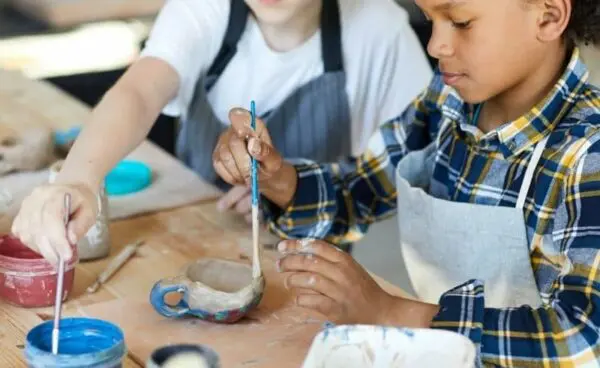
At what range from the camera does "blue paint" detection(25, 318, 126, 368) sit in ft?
3.28

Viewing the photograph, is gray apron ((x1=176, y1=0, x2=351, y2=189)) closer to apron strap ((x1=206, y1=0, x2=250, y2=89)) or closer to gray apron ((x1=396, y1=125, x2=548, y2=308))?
apron strap ((x1=206, y1=0, x2=250, y2=89))

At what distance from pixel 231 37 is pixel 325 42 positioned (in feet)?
0.51

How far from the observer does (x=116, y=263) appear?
54.7 inches

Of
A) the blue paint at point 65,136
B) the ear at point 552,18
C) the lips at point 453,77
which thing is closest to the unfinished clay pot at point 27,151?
the blue paint at point 65,136

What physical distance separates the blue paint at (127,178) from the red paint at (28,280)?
343 mm

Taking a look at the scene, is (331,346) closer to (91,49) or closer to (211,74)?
(211,74)

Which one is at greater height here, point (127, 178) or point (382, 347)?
point (382, 347)

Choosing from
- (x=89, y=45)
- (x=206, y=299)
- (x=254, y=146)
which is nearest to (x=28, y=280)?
(x=206, y=299)

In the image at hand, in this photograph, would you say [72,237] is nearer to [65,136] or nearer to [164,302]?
[164,302]

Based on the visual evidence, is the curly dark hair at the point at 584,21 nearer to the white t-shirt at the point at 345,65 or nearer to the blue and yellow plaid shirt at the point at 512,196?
the blue and yellow plaid shirt at the point at 512,196

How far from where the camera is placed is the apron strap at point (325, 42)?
1.73m

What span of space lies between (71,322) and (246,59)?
795 mm

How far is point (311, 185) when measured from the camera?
1.53 m

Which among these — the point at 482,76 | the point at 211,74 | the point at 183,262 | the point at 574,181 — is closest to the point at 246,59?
the point at 211,74
